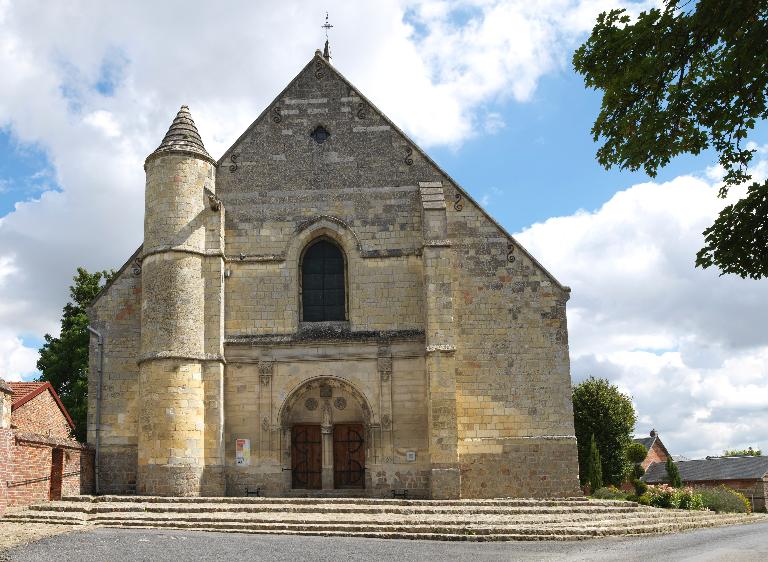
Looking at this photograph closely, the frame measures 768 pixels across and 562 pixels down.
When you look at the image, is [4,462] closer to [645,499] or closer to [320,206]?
[320,206]

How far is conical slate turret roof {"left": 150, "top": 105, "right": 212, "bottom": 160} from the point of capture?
2166 cm

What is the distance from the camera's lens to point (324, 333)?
70.4 feet

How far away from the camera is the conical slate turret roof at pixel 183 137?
21.7 meters

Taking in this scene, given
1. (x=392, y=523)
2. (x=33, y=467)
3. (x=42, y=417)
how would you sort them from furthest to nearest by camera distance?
1. (x=42, y=417)
2. (x=33, y=467)
3. (x=392, y=523)

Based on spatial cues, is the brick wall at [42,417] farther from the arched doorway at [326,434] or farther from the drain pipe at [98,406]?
the arched doorway at [326,434]

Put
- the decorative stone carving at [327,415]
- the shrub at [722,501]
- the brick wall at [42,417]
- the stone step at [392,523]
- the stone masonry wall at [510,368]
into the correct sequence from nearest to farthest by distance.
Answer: the stone step at [392,523] → the stone masonry wall at [510,368] → the decorative stone carving at [327,415] → the shrub at [722,501] → the brick wall at [42,417]

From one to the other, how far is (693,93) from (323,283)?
15.6 m

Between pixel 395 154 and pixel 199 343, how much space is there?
24.1ft

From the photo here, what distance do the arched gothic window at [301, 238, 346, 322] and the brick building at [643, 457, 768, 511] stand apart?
23334 millimetres

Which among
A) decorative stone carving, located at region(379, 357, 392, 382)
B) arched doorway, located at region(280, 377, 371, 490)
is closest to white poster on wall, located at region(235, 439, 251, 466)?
arched doorway, located at region(280, 377, 371, 490)

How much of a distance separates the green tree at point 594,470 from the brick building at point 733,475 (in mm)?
10221

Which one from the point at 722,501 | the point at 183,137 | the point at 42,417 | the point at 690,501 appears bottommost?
the point at 722,501

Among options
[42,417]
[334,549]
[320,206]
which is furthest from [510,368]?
[42,417]

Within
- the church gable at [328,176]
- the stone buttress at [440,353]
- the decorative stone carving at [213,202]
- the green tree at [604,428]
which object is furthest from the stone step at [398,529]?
the green tree at [604,428]
